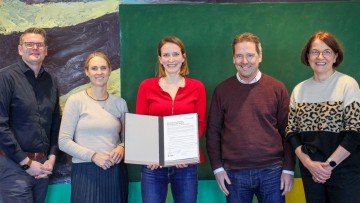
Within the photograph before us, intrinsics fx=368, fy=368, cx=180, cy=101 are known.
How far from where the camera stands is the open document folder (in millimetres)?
2650

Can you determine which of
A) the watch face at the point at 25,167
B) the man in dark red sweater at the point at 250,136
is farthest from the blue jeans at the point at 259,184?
the watch face at the point at 25,167

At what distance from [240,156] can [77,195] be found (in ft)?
4.23

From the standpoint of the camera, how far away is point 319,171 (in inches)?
95.2

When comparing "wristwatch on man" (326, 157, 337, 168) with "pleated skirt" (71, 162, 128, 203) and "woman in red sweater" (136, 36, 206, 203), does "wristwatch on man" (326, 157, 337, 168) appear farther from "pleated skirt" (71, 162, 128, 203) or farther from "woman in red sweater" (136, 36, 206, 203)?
"pleated skirt" (71, 162, 128, 203)

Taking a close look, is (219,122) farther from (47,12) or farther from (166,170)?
(47,12)

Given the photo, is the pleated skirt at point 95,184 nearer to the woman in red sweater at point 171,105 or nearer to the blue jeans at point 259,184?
the woman in red sweater at point 171,105

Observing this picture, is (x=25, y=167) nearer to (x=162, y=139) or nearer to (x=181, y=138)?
(x=162, y=139)

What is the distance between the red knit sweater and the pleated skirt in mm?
554

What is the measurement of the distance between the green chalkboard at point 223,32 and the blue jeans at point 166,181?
0.74 meters

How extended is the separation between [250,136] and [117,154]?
103 cm

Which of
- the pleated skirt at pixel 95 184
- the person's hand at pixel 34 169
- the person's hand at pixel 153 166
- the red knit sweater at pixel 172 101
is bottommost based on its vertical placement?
the pleated skirt at pixel 95 184

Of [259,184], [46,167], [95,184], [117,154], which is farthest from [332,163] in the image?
[46,167]

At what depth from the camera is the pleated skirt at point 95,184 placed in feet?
9.29

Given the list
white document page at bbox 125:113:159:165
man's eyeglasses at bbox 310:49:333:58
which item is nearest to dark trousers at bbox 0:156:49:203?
white document page at bbox 125:113:159:165
